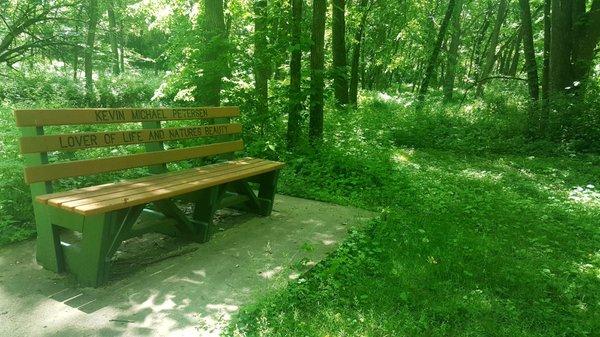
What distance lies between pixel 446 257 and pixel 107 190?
322 cm

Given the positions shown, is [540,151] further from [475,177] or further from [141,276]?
[141,276]

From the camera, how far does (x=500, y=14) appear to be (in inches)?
886

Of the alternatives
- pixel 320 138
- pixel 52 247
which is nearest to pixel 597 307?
pixel 52 247

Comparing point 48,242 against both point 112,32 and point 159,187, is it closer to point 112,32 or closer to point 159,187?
point 159,187

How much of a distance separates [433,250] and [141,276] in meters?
2.81

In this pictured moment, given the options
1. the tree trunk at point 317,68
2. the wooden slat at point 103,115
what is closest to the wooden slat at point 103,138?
the wooden slat at point 103,115

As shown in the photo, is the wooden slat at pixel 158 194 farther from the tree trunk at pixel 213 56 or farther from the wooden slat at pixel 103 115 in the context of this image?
the tree trunk at pixel 213 56

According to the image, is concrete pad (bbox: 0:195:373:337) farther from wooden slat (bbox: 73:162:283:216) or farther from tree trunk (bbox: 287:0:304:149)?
tree trunk (bbox: 287:0:304:149)

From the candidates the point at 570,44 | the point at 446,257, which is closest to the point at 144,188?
the point at 446,257

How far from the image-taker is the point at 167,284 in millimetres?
3430

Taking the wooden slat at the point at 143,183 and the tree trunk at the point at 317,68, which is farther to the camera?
the tree trunk at the point at 317,68

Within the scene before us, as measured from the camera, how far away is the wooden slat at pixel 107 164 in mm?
3273

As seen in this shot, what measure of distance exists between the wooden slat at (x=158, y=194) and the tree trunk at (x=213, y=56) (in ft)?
7.68

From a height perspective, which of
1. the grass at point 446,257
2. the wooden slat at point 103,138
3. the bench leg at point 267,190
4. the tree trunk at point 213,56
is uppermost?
the tree trunk at point 213,56
